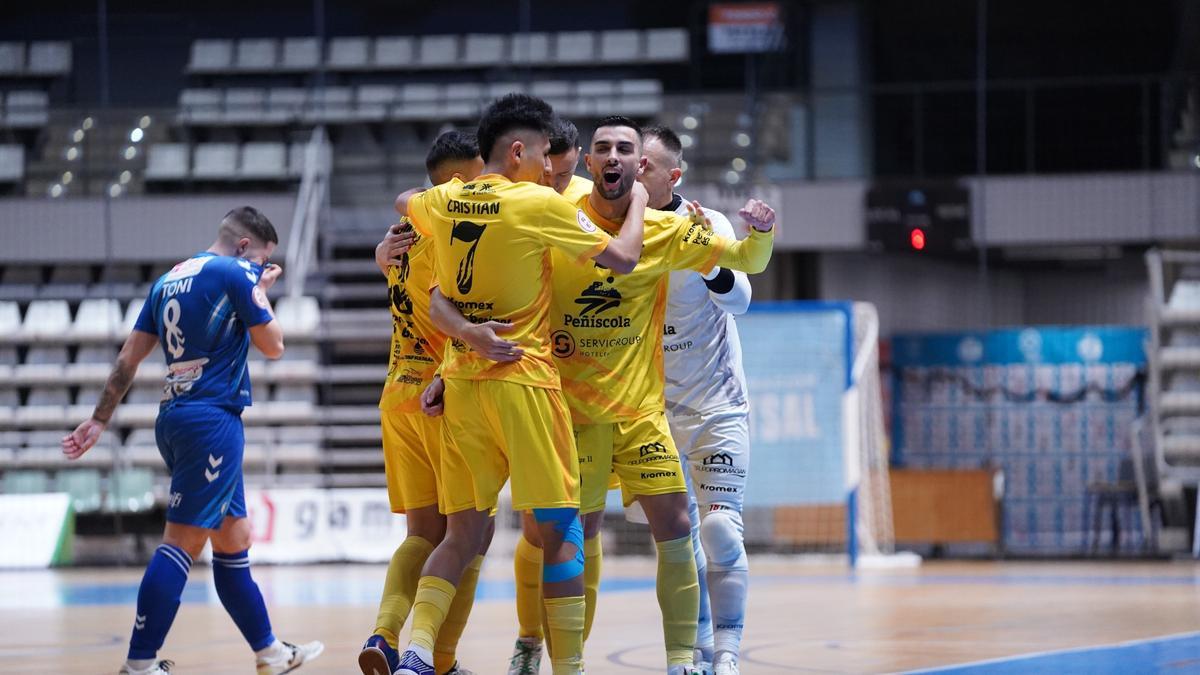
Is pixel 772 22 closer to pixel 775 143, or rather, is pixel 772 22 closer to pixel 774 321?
pixel 775 143

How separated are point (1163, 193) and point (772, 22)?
462 centimetres

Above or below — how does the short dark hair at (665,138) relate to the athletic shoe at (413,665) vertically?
above

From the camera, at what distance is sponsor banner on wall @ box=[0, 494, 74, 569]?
13523mm

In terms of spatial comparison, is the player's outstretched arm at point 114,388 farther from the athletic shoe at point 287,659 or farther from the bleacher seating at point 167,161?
the bleacher seating at point 167,161

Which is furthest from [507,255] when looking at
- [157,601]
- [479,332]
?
[157,601]

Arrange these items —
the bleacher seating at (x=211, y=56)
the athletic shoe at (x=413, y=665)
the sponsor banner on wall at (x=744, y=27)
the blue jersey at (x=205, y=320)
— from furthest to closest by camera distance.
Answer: the bleacher seating at (x=211, y=56)
the sponsor banner on wall at (x=744, y=27)
the blue jersey at (x=205, y=320)
the athletic shoe at (x=413, y=665)

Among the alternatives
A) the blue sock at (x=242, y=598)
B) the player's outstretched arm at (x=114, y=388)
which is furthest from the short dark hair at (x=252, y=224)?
the blue sock at (x=242, y=598)

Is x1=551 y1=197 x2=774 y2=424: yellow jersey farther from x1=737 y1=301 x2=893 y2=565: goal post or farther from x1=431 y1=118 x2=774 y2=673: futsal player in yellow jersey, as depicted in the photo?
x1=737 y1=301 x2=893 y2=565: goal post

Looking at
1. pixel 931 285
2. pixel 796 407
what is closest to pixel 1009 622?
pixel 796 407

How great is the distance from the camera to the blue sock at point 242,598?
5.59 m

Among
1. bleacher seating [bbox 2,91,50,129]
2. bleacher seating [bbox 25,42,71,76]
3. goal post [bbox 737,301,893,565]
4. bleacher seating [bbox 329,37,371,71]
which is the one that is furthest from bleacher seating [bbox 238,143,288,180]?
goal post [bbox 737,301,893,565]

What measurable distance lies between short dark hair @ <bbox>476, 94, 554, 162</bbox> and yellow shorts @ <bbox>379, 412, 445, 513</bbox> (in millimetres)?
1056

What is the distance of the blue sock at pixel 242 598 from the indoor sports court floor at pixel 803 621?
0.37m

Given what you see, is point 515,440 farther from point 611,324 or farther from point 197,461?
point 197,461
